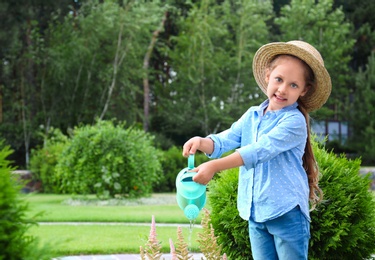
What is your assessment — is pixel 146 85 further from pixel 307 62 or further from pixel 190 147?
pixel 190 147

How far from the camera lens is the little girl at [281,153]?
3.36m

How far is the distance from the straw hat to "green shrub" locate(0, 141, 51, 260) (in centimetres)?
195

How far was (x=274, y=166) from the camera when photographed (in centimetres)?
345

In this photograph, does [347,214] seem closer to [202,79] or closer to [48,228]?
[48,228]

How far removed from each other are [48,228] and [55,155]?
10278 mm

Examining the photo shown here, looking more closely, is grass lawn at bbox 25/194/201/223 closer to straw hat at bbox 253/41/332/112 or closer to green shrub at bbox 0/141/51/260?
straw hat at bbox 253/41/332/112

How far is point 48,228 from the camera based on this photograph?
9492 mm

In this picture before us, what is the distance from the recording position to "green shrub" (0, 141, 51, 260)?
75.9 inches

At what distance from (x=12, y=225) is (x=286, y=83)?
186 cm

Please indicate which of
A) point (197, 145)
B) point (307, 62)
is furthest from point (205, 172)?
point (307, 62)

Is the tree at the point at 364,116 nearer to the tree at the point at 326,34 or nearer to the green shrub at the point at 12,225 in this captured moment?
the tree at the point at 326,34

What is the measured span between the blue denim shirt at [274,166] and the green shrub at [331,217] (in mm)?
1545

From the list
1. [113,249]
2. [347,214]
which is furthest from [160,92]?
[347,214]

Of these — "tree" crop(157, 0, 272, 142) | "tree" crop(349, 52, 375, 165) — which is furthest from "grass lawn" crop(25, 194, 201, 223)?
"tree" crop(349, 52, 375, 165)
